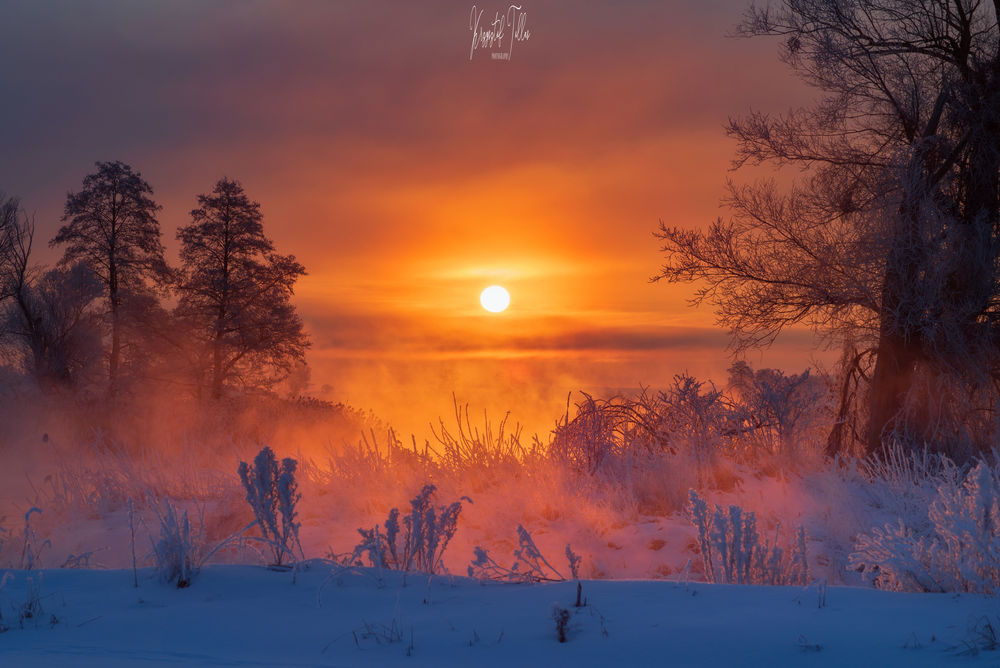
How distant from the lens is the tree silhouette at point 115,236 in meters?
25.6

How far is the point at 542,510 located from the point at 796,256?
23.7 feet

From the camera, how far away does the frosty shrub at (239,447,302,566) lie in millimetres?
4988

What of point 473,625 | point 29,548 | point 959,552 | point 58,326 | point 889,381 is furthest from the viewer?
point 58,326

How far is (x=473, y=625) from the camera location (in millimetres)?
3586

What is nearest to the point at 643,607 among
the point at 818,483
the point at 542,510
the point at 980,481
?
the point at 980,481

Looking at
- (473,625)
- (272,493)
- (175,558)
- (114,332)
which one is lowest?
(473,625)

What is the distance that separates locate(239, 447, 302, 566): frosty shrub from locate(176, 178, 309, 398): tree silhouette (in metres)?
21.9

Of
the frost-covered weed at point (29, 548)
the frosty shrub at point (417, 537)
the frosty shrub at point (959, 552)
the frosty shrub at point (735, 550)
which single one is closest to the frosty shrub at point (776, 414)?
the frosty shrub at point (735, 550)

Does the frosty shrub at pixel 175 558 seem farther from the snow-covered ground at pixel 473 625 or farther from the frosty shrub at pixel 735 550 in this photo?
the frosty shrub at pixel 735 550

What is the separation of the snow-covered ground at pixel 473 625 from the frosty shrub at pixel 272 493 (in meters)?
0.52

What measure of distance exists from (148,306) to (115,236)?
2.58m

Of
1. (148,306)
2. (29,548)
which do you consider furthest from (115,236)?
(29,548)

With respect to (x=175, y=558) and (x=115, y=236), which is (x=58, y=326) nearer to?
(x=115, y=236)

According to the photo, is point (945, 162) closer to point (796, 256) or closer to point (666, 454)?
point (796, 256)
